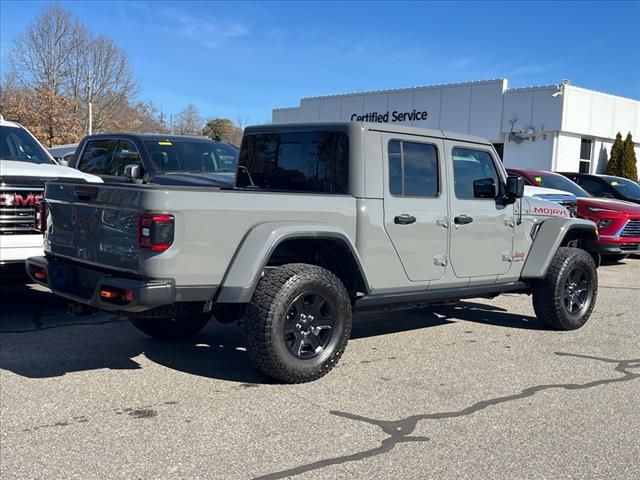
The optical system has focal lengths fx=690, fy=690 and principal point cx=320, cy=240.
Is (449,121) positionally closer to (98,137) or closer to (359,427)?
(98,137)

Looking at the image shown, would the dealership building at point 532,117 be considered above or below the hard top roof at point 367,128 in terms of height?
above

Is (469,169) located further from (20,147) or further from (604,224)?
(604,224)

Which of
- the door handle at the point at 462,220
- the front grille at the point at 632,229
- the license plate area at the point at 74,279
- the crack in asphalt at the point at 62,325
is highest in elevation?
the door handle at the point at 462,220

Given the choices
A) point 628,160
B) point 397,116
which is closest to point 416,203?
point 628,160

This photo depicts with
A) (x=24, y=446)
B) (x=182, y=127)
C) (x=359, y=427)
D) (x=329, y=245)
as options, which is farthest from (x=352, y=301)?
(x=182, y=127)

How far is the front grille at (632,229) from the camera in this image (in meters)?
11.8

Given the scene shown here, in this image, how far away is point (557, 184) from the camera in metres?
13.6

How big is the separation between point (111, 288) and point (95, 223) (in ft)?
2.00

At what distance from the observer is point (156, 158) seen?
8.55m

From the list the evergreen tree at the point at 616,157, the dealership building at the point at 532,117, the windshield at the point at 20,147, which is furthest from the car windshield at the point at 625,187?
the evergreen tree at the point at 616,157

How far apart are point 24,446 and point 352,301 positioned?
2.62 metres

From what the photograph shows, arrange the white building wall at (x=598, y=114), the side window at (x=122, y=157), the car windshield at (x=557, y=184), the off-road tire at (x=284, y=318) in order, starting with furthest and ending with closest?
1. the white building wall at (x=598, y=114)
2. the car windshield at (x=557, y=184)
3. the side window at (x=122, y=157)
4. the off-road tire at (x=284, y=318)

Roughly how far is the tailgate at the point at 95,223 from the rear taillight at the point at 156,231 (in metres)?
0.07

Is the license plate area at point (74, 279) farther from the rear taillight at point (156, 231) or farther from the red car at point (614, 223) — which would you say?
the red car at point (614, 223)
